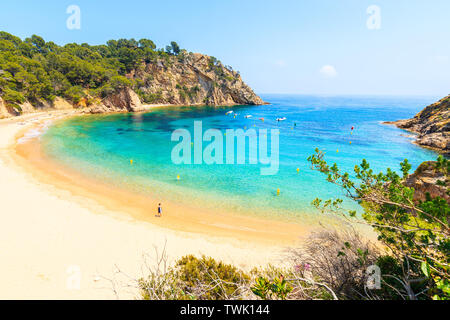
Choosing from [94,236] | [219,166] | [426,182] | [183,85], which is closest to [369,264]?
[426,182]

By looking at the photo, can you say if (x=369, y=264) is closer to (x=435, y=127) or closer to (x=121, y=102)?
(x=435, y=127)

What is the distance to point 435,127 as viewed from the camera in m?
38.7

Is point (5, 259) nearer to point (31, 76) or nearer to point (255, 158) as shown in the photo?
point (255, 158)

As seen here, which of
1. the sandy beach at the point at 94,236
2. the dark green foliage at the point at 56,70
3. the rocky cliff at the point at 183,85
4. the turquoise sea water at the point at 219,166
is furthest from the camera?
the rocky cliff at the point at 183,85

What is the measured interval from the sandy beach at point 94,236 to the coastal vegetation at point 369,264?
2680mm

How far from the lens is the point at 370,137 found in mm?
42938

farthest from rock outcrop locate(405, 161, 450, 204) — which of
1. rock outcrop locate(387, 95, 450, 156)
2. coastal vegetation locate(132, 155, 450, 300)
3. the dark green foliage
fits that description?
the dark green foliage

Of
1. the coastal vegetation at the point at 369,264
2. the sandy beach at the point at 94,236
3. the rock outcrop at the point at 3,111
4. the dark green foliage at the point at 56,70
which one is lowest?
the sandy beach at the point at 94,236

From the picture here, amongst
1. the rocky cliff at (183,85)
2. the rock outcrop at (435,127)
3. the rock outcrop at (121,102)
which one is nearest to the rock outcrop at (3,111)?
the rock outcrop at (121,102)

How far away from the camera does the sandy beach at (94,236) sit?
8.57 meters

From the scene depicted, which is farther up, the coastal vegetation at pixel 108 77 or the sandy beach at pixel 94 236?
the coastal vegetation at pixel 108 77

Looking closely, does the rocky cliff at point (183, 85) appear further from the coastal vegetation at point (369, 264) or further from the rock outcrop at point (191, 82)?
the coastal vegetation at point (369, 264)

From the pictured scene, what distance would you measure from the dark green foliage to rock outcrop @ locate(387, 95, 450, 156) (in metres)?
80.2

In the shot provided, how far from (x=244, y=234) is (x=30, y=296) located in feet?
34.1
